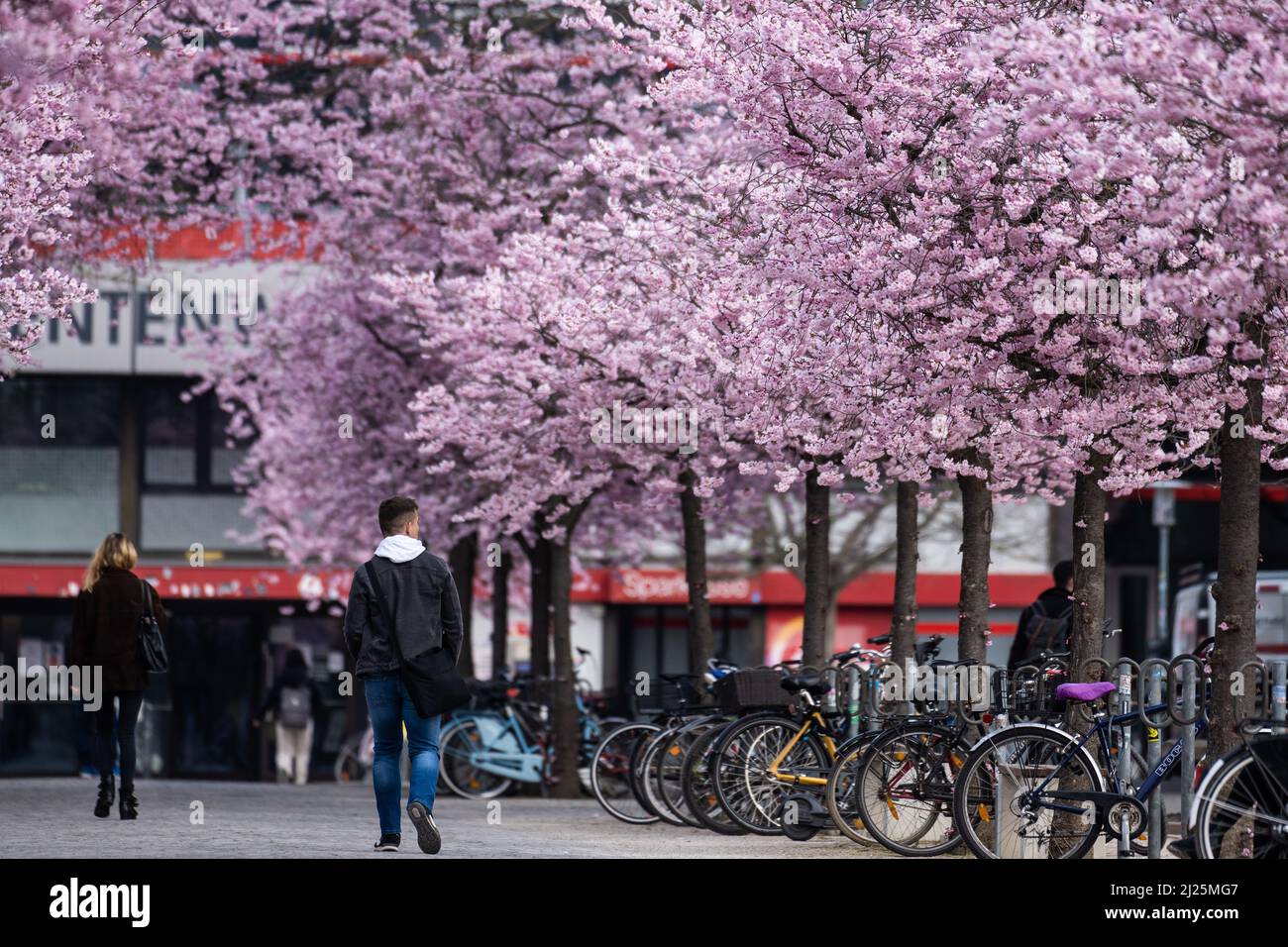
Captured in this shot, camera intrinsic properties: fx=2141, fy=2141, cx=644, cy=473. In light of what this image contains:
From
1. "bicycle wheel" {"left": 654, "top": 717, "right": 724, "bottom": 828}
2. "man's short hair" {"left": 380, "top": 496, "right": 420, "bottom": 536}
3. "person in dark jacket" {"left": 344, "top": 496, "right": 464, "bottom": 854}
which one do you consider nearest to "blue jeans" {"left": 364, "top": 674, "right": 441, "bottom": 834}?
"person in dark jacket" {"left": 344, "top": 496, "right": 464, "bottom": 854}

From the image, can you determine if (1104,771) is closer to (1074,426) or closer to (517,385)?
(1074,426)

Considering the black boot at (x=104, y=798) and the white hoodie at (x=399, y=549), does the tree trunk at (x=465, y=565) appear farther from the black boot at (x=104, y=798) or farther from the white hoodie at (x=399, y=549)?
the white hoodie at (x=399, y=549)

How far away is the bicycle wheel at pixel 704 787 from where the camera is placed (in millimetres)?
14406

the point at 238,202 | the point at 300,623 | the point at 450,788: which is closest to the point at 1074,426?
the point at 450,788

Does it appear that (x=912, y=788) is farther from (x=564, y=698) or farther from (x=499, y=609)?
(x=499, y=609)

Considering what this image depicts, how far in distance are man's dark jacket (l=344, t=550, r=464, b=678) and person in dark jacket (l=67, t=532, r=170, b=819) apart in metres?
3.52

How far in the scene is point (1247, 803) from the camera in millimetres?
8570

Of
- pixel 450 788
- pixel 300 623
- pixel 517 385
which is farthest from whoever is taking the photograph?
pixel 300 623

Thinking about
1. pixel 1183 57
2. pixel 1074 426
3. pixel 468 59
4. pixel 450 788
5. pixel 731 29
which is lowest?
pixel 450 788

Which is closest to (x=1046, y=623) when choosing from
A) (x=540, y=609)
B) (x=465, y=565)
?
(x=540, y=609)

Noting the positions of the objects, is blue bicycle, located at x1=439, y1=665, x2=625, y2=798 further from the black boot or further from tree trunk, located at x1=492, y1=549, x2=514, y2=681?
the black boot

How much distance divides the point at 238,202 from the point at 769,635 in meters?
17.5
